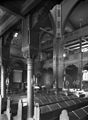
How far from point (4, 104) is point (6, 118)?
2.97ft

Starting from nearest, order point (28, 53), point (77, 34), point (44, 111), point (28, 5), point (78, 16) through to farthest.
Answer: point (28, 5) < point (44, 111) < point (28, 53) < point (78, 16) < point (77, 34)

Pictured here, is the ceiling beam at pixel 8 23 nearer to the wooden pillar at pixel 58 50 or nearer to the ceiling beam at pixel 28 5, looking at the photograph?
the ceiling beam at pixel 28 5

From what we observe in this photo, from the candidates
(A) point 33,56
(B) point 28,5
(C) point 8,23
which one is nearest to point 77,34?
(C) point 8,23

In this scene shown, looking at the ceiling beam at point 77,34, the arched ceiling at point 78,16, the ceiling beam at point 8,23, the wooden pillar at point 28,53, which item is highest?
the arched ceiling at point 78,16

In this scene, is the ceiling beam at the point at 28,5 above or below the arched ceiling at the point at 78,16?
below

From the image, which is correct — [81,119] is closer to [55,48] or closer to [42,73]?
[55,48]

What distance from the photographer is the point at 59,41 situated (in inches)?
591

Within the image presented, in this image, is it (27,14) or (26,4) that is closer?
(26,4)

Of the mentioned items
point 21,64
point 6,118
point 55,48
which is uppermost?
point 55,48

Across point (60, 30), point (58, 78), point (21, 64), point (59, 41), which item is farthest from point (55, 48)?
point (21, 64)

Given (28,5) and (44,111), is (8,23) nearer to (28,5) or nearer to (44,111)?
(28,5)

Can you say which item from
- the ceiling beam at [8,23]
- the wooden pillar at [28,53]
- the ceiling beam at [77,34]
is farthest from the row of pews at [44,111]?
the ceiling beam at [77,34]

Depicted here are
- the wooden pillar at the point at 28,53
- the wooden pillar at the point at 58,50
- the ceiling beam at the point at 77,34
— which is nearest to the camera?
the wooden pillar at the point at 28,53

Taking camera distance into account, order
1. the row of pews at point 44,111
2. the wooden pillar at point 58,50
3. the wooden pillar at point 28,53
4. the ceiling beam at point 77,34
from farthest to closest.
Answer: the ceiling beam at point 77,34 < the wooden pillar at point 58,50 < the wooden pillar at point 28,53 < the row of pews at point 44,111
